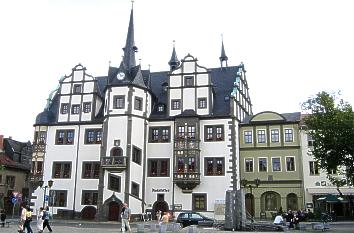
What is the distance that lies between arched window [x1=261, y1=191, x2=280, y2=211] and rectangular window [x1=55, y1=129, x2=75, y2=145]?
24.2 m

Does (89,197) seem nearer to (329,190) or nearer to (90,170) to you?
(90,170)

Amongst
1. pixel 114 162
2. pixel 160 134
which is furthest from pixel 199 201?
pixel 114 162

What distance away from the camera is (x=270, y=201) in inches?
1973

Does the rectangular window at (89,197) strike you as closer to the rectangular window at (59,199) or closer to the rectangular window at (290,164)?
the rectangular window at (59,199)

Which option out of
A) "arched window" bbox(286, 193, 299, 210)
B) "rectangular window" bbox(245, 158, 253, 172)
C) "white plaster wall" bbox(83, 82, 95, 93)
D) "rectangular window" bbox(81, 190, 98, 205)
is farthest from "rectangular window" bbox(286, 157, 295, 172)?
"white plaster wall" bbox(83, 82, 95, 93)

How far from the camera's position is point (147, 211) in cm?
4859

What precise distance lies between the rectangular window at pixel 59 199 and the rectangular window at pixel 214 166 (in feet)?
55.6

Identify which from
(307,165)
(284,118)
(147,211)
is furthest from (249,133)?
(147,211)

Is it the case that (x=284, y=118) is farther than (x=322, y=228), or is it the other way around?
(x=284, y=118)

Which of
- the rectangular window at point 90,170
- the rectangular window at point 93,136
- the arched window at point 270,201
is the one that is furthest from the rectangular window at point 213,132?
the rectangular window at point 90,170

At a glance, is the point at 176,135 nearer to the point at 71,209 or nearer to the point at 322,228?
the point at 71,209

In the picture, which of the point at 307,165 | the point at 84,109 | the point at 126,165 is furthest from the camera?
the point at 84,109

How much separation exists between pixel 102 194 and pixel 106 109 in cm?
1005

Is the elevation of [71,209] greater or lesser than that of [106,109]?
lesser
